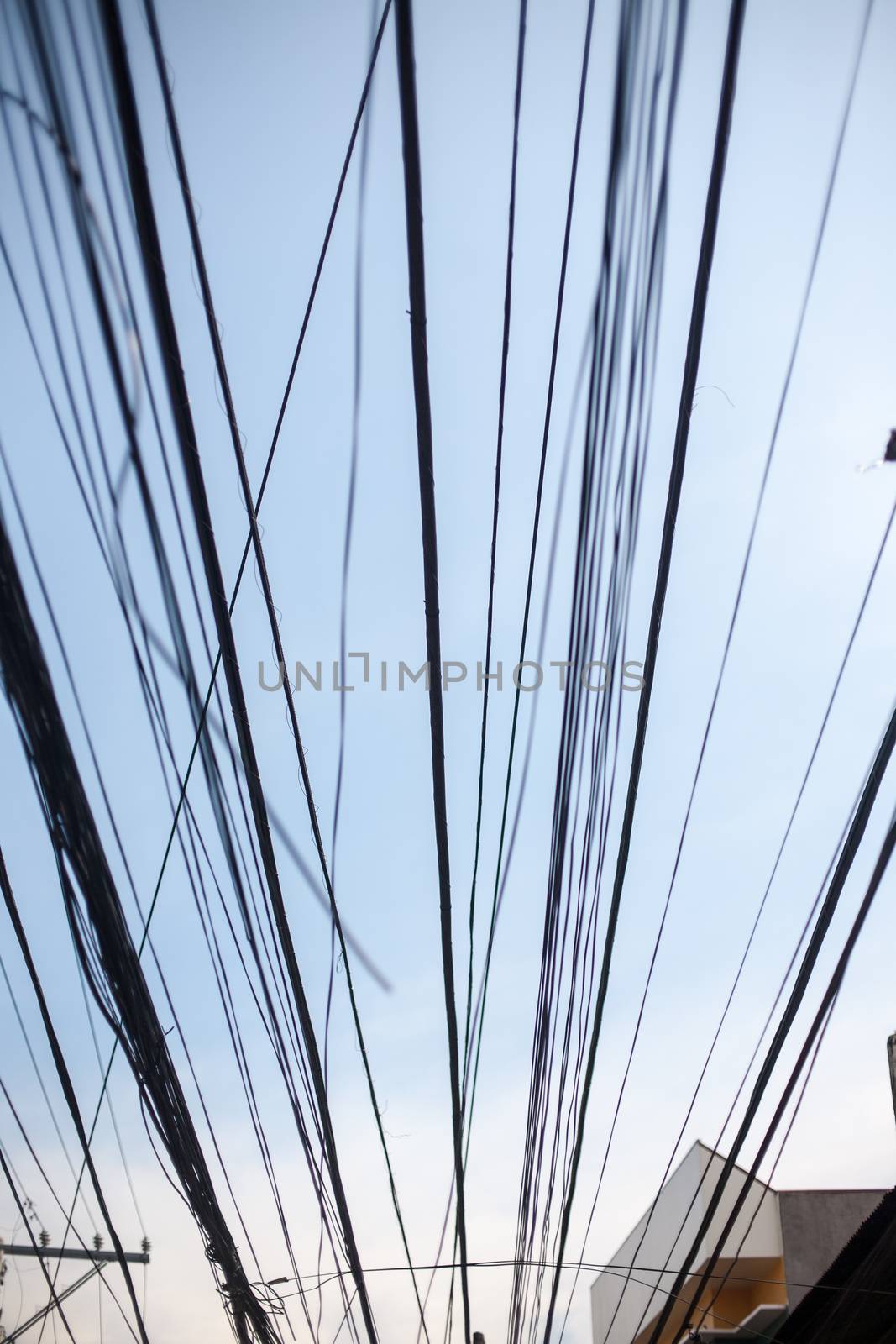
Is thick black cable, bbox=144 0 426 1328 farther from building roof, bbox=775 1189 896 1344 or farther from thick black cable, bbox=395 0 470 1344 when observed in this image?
building roof, bbox=775 1189 896 1344

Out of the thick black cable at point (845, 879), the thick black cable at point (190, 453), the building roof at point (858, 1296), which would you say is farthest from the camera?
the building roof at point (858, 1296)

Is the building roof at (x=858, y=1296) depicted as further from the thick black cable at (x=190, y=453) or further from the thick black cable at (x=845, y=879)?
the thick black cable at (x=190, y=453)

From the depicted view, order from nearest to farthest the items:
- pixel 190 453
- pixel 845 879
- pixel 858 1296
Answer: pixel 190 453 < pixel 845 879 < pixel 858 1296

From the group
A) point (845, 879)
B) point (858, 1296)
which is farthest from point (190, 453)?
point (858, 1296)

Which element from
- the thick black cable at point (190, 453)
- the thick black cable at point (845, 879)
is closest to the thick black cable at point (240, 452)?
the thick black cable at point (190, 453)

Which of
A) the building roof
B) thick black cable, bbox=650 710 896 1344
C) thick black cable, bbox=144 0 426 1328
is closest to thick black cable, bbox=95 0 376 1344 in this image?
thick black cable, bbox=144 0 426 1328

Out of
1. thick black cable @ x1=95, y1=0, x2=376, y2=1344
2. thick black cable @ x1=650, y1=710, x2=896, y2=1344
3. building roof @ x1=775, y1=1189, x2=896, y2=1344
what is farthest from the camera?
building roof @ x1=775, y1=1189, x2=896, y2=1344

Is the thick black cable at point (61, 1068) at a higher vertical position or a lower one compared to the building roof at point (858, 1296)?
higher

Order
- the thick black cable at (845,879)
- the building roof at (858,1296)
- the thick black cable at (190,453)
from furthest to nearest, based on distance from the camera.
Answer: the building roof at (858,1296) < the thick black cable at (845,879) < the thick black cable at (190,453)

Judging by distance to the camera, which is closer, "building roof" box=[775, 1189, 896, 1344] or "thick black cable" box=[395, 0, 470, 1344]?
"thick black cable" box=[395, 0, 470, 1344]

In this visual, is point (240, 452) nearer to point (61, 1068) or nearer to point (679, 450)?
point (679, 450)

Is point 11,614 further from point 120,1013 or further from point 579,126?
point 579,126

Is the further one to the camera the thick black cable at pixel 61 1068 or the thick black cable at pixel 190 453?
the thick black cable at pixel 61 1068

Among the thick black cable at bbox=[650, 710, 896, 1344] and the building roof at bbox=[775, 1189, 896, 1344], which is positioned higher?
the thick black cable at bbox=[650, 710, 896, 1344]
